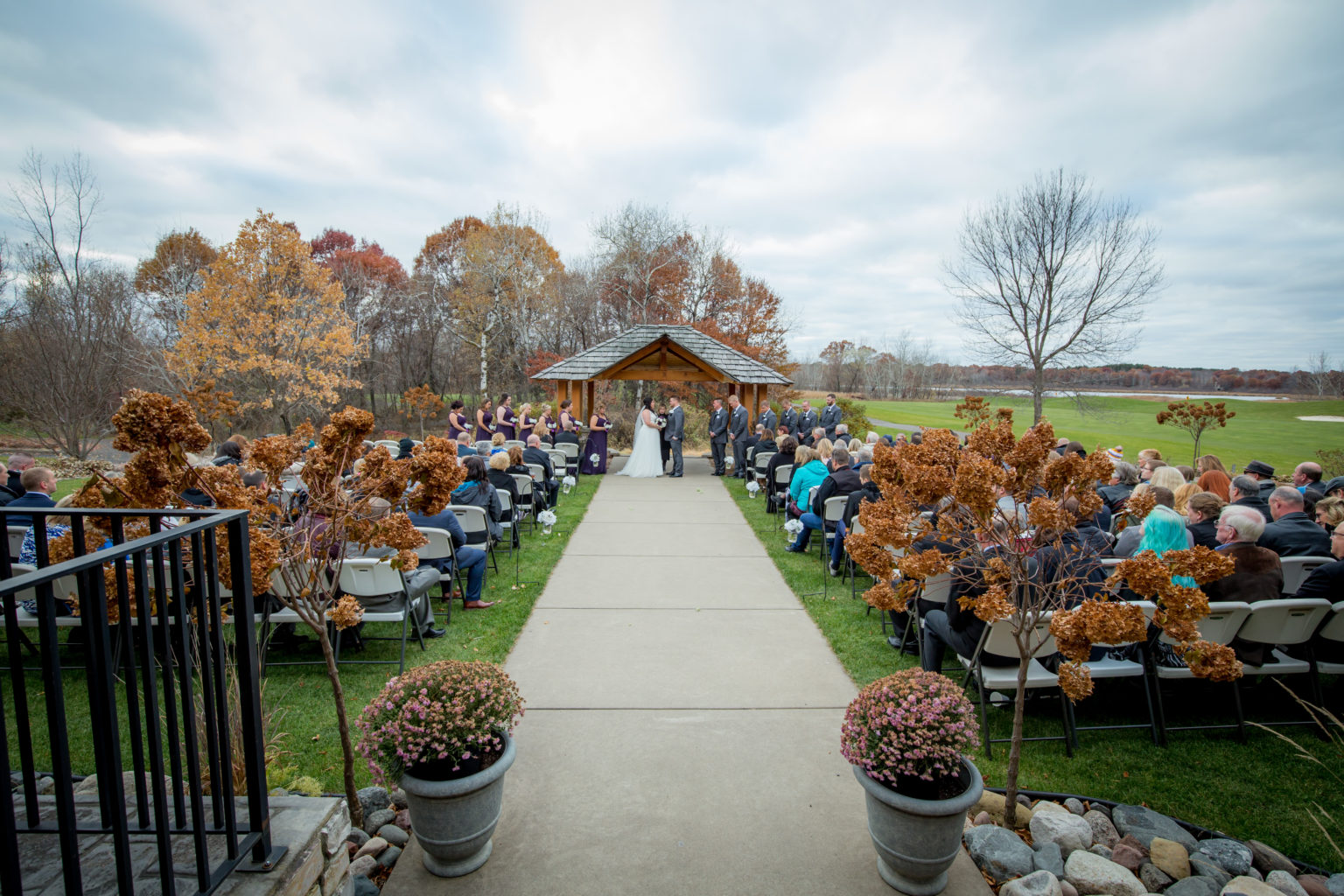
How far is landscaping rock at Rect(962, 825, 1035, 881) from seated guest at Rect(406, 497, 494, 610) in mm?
4786

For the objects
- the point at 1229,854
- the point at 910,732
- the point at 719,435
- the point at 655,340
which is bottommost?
the point at 1229,854

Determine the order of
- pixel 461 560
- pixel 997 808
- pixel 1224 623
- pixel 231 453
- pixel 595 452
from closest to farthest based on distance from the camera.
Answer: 1. pixel 997 808
2. pixel 1224 623
3. pixel 461 560
4. pixel 231 453
5. pixel 595 452

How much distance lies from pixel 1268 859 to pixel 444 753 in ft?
13.1

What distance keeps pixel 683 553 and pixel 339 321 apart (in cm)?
1996

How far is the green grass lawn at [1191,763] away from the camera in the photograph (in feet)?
12.0

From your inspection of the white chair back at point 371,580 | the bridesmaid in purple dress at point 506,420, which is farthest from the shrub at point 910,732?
the bridesmaid in purple dress at point 506,420

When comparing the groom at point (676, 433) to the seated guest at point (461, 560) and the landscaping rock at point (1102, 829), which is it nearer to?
the seated guest at point (461, 560)

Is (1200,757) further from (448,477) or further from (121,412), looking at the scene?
(121,412)

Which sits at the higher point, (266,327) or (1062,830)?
(266,327)

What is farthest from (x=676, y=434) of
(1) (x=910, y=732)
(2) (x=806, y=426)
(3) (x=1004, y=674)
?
(1) (x=910, y=732)

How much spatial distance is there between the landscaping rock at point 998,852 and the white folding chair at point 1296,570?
142 inches

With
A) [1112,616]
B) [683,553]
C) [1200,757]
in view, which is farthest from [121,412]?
[683,553]

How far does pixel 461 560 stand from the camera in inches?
266

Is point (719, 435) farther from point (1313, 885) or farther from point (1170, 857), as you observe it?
point (1313, 885)
